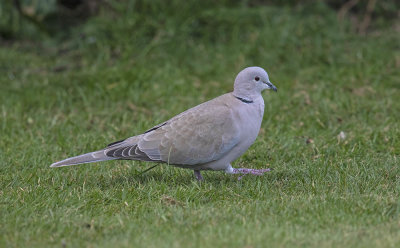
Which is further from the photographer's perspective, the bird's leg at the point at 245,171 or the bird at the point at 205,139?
the bird's leg at the point at 245,171

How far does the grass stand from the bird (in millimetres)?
205

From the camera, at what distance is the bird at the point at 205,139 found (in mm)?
4664

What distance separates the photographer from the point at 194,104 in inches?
283

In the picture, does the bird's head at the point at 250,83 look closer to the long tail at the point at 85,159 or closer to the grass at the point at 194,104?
the grass at the point at 194,104

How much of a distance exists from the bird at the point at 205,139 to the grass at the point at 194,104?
20 cm

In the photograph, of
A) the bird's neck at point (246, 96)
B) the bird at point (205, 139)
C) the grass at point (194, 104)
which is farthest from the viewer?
the bird's neck at point (246, 96)

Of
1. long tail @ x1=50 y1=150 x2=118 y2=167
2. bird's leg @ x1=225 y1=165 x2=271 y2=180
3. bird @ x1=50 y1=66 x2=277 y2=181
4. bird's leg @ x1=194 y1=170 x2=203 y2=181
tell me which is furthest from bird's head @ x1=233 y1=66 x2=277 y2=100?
long tail @ x1=50 y1=150 x2=118 y2=167

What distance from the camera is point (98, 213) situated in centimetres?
408

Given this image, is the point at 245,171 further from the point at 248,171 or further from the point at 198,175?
the point at 198,175

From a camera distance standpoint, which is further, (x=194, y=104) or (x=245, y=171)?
(x=194, y=104)

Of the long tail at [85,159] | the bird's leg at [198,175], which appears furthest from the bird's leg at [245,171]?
the long tail at [85,159]

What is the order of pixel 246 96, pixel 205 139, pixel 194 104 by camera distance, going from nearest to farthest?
pixel 205 139 < pixel 246 96 < pixel 194 104

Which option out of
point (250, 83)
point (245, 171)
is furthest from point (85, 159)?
point (250, 83)

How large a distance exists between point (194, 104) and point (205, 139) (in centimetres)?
251
